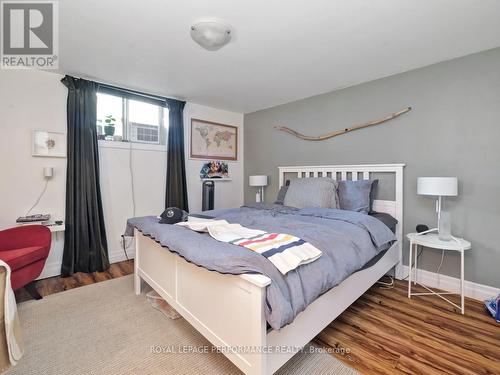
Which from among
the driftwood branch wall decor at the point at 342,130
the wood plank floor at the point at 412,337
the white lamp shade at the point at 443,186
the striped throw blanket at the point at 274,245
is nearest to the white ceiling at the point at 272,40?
the driftwood branch wall decor at the point at 342,130

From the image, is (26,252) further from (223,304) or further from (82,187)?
(223,304)

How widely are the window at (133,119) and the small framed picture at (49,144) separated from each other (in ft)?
1.41

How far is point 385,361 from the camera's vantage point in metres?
1.49

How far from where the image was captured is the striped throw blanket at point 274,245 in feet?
4.12

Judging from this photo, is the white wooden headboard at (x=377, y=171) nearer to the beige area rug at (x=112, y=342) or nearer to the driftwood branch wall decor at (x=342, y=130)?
the driftwood branch wall decor at (x=342, y=130)

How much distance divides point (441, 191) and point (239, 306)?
2000 millimetres

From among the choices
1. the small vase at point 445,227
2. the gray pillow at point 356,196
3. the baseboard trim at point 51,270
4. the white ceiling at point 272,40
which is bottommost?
the baseboard trim at point 51,270

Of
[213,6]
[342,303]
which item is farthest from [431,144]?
[213,6]

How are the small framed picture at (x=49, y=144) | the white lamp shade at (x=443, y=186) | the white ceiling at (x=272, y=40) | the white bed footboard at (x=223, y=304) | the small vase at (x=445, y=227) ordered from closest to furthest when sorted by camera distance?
the white bed footboard at (x=223, y=304) < the white ceiling at (x=272, y=40) < the white lamp shade at (x=443, y=186) < the small vase at (x=445, y=227) < the small framed picture at (x=49, y=144)

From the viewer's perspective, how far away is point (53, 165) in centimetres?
271

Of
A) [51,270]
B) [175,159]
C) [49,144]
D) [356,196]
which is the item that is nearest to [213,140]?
[175,159]

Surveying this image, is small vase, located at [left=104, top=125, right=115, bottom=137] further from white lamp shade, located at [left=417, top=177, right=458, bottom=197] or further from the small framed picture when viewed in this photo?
white lamp shade, located at [left=417, top=177, right=458, bottom=197]

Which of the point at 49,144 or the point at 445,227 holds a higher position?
the point at 49,144

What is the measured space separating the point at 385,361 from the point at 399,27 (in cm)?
235
